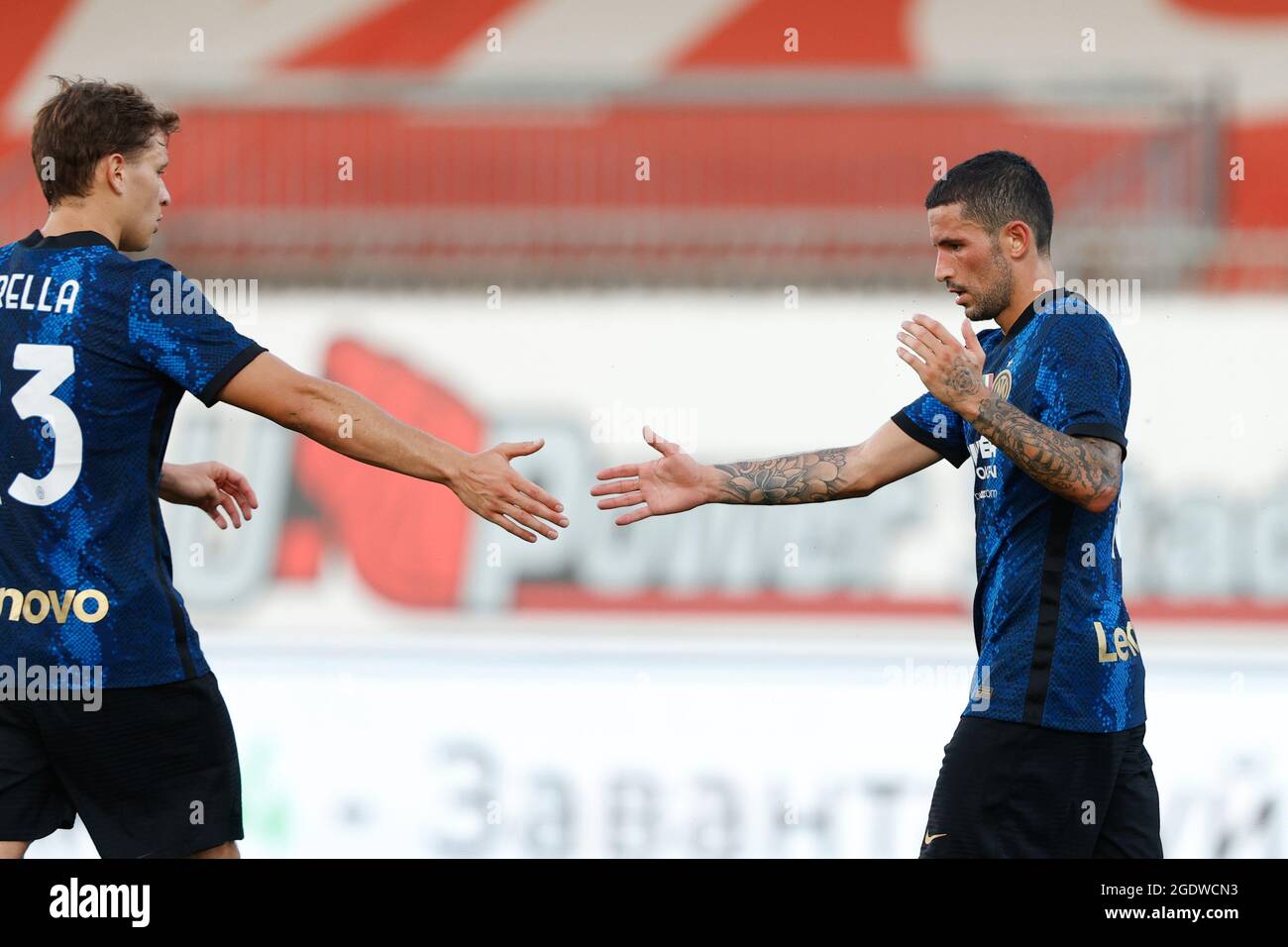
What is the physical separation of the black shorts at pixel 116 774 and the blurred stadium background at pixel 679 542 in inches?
177

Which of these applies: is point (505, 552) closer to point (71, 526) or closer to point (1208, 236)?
point (1208, 236)

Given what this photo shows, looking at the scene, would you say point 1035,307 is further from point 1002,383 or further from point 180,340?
point 180,340

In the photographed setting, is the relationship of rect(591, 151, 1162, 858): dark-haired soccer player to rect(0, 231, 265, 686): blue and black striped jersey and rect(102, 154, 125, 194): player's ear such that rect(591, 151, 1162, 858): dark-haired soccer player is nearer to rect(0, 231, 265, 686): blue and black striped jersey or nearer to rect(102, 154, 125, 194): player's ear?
rect(0, 231, 265, 686): blue and black striped jersey

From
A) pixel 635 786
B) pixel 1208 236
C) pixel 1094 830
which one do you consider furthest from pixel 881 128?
pixel 1094 830

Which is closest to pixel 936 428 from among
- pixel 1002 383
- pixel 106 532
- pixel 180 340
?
pixel 1002 383

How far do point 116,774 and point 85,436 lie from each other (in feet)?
2.36

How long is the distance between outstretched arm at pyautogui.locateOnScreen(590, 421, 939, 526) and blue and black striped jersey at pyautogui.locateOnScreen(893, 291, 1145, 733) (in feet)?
1.66

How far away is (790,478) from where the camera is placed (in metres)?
4.05

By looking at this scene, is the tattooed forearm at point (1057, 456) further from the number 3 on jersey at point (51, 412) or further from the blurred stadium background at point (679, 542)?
the blurred stadium background at point (679, 542)

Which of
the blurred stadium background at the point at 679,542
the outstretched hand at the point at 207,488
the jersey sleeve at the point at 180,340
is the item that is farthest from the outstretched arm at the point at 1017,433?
the blurred stadium background at the point at 679,542

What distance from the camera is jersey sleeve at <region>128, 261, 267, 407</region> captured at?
3207 millimetres

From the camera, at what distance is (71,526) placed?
3229 mm

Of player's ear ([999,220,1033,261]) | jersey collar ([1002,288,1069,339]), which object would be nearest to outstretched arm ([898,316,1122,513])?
jersey collar ([1002,288,1069,339])

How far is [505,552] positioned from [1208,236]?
4.94 meters
